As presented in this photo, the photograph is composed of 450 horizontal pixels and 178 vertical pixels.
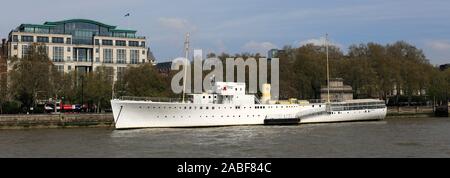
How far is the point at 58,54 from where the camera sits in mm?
111312

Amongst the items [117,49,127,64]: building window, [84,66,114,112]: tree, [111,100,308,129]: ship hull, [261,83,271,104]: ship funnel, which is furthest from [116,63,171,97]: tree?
[117,49,127,64]: building window

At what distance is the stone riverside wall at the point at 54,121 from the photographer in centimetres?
6084

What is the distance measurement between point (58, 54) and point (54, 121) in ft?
170

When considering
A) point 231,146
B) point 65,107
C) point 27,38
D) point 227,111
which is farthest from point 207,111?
point 27,38

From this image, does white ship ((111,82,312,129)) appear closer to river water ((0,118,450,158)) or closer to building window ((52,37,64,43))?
river water ((0,118,450,158))

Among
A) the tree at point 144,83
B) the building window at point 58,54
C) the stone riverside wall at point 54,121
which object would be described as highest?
the building window at point 58,54

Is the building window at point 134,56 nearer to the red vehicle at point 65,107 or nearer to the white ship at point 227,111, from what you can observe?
the red vehicle at point 65,107

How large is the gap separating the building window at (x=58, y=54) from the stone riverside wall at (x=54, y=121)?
49151 millimetres

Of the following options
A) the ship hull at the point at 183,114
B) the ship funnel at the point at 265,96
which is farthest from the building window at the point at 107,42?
the ship hull at the point at 183,114

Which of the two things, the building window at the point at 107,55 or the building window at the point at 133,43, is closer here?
the building window at the point at 107,55

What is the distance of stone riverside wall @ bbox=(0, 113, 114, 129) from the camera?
60.8m

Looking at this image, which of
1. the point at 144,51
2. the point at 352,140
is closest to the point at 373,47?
the point at 144,51
